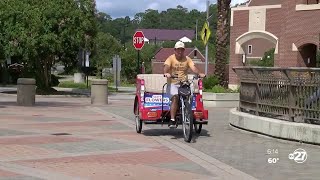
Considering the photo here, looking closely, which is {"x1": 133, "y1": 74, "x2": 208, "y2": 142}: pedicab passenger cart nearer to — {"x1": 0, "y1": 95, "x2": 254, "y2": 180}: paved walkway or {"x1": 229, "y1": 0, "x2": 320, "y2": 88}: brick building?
{"x1": 0, "y1": 95, "x2": 254, "y2": 180}: paved walkway

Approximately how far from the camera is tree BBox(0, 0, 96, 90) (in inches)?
1028

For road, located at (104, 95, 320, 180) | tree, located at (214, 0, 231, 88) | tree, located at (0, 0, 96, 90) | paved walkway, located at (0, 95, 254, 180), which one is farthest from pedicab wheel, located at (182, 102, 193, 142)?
tree, located at (0, 0, 96, 90)

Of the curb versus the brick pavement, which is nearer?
the brick pavement

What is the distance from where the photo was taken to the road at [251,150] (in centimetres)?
785

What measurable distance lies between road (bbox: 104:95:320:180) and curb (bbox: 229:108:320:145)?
107mm

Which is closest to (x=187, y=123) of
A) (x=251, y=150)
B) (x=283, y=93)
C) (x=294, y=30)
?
(x=251, y=150)

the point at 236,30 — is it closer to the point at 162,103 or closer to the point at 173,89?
the point at 162,103

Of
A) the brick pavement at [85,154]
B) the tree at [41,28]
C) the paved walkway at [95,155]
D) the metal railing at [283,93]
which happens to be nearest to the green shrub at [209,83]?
the tree at [41,28]

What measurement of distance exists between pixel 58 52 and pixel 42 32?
141cm

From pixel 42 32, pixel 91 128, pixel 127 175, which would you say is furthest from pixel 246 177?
pixel 42 32

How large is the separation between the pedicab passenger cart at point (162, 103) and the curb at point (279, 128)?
1.02 m

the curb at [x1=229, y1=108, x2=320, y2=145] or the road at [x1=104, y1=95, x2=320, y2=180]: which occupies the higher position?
the curb at [x1=229, y1=108, x2=320, y2=145]

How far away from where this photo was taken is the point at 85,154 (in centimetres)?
912

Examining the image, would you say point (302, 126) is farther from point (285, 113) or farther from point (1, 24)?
point (1, 24)
